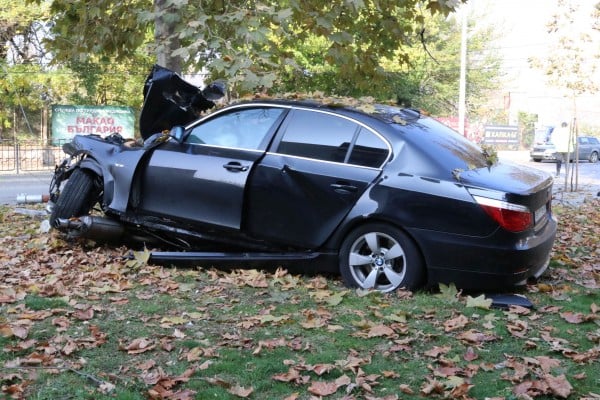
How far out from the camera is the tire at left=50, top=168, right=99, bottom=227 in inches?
250

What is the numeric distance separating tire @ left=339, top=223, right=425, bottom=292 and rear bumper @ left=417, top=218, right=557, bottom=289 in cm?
13

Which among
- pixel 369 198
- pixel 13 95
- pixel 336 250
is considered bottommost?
pixel 336 250

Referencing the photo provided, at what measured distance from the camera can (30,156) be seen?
2577 centimetres

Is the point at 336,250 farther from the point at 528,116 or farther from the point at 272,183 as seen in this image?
the point at 528,116

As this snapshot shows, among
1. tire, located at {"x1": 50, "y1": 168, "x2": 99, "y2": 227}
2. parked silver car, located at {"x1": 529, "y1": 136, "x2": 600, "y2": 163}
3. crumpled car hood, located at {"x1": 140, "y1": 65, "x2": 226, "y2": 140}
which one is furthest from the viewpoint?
parked silver car, located at {"x1": 529, "y1": 136, "x2": 600, "y2": 163}

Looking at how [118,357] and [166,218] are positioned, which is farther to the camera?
[166,218]

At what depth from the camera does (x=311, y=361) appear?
357 cm

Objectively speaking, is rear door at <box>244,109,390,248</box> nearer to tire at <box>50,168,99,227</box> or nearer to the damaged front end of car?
the damaged front end of car

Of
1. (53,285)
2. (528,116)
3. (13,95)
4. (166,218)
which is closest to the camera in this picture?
(53,285)

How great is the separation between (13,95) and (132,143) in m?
24.9

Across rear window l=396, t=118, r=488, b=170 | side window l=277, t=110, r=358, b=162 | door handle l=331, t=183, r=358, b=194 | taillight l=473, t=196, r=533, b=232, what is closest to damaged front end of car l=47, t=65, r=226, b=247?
side window l=277, t=110, r=358, b=162

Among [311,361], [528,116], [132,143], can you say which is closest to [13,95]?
[132,143]

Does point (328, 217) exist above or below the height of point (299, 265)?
above

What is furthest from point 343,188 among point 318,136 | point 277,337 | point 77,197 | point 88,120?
point 88,120
